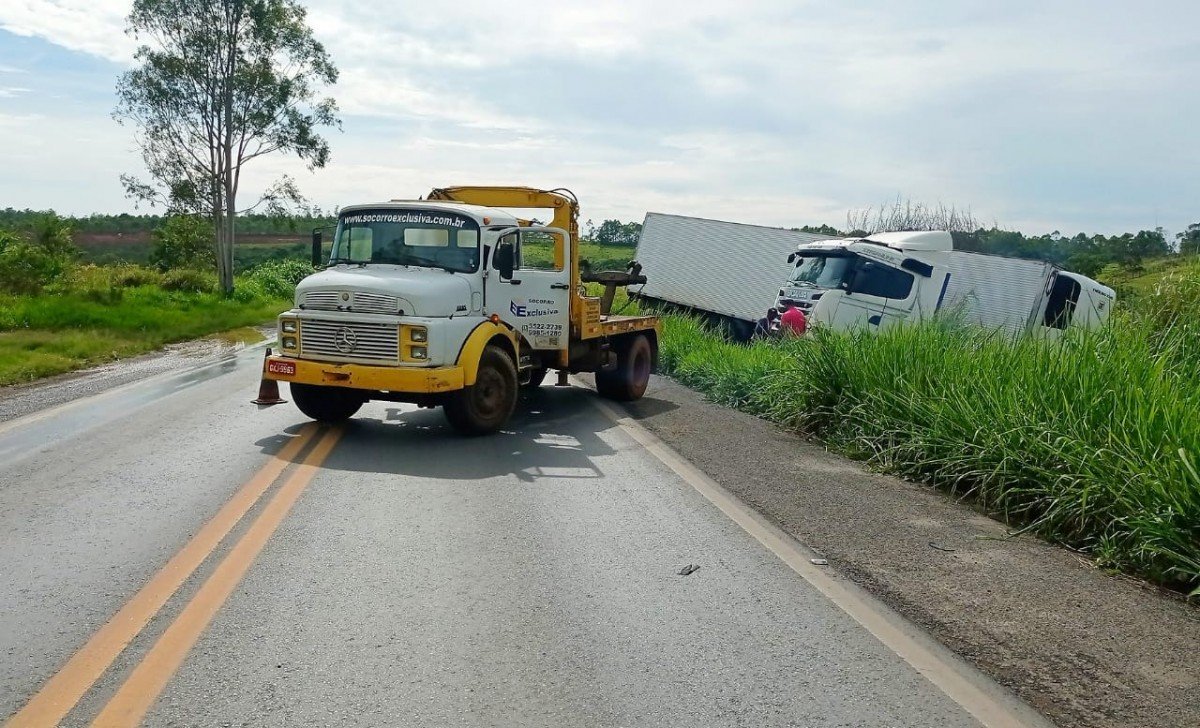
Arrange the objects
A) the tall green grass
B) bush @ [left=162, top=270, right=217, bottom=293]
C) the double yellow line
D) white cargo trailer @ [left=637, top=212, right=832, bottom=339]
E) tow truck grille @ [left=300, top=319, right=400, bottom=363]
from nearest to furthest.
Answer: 1. the double yellow line
2. the tall green grass
3. tow truck grille @ [left=300, top=319, right=400, bottom=363]
4. white cargo trailer @ [left=637, top=212, right=832, bottom=339]
5. bush @ [left=162, top=270, right=217, bottom=293]

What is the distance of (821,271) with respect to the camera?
1888 centimetres

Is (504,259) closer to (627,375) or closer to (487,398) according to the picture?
(487,398)

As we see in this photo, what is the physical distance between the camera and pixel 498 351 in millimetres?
10492

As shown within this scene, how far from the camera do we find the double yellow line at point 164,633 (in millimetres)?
3674

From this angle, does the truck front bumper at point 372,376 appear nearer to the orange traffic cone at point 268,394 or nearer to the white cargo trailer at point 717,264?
the orange traffic cone at point 268,394

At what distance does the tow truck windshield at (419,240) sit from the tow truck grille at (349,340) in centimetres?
120

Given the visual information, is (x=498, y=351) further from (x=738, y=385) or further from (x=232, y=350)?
(x=232, y=350)

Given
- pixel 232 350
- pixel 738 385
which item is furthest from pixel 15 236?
pixel 738 385

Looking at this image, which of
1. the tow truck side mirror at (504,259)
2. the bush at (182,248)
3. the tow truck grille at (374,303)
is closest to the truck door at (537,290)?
the tow truck side mirror at (504,259)

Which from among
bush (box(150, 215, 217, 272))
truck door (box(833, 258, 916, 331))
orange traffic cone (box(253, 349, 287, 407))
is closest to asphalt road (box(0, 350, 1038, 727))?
orange traffic cone (box(253, 349, 287, 407))

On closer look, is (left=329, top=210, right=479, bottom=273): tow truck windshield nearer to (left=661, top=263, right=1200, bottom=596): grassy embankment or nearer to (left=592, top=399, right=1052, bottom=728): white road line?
(left=661, top=263, right=1200, bottom=596): grassy embankment

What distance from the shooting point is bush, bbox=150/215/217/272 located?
162 ft

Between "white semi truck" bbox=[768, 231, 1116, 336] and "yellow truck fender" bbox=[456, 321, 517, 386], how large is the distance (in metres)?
7.84

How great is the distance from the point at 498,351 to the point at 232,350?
11866mm
